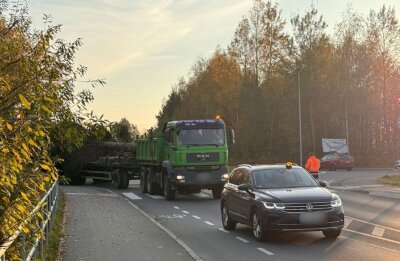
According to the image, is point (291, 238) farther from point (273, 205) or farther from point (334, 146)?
point (334, 146)

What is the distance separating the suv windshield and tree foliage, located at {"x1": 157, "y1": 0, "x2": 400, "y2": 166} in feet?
143

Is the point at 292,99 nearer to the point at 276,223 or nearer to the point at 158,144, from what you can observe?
the point at 158,144

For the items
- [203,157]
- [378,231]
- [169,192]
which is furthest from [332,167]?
[378,231]

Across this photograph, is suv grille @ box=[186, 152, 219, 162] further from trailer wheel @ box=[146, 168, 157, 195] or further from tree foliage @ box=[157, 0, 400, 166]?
tree foliage @ box=[157, 0, 400, 166]

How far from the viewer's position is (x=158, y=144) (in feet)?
77.4

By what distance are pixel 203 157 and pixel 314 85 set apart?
3831 centimetres

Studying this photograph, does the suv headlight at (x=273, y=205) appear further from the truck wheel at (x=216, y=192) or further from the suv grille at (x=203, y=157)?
the truck wheel at (x=216, y=192)

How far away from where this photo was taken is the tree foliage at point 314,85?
5728 cm

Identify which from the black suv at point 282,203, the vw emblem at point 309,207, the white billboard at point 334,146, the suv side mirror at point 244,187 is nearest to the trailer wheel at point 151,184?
the black suv at point 282,203

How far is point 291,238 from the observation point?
11844 millimetres

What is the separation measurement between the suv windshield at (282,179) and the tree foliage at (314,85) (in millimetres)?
43609

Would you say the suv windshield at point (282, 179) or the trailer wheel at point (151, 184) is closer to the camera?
the suv windshield at point (282, 179)

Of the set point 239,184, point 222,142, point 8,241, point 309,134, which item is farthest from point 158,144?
point 309,134

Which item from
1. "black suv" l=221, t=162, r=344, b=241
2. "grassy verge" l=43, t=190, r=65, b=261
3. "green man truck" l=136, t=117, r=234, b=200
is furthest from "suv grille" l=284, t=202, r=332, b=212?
"green man truck" l=136, t=117, r=234, b=200
